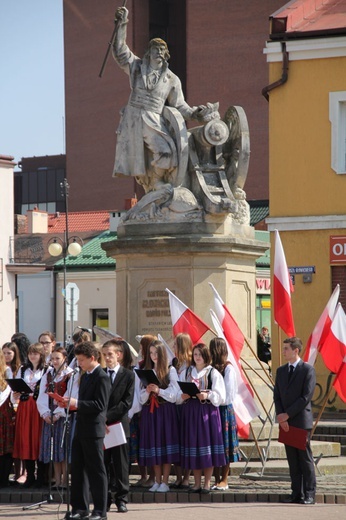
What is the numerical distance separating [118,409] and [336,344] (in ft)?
11.0

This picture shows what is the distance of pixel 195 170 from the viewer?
18.9 metres

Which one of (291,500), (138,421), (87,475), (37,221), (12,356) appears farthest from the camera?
(37,221)

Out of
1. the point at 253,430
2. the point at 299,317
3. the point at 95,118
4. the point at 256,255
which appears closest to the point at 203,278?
the point at 256,255

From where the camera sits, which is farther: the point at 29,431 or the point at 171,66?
the point at 171,66

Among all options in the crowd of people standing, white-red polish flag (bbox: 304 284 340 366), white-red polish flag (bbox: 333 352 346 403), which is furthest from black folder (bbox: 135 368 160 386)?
white-red polish flag (bbox: 333 352 346 403)

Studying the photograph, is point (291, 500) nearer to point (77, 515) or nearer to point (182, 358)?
point (182, 358)

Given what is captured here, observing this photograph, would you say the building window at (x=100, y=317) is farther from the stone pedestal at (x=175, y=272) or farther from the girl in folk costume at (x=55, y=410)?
the girl in folk costume at (x=55, y=410)

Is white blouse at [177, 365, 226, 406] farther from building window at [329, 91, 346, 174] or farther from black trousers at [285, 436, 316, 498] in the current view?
building window at [329, 91, 346, 174]

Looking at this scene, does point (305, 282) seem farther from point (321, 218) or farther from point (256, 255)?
point (256, 255)

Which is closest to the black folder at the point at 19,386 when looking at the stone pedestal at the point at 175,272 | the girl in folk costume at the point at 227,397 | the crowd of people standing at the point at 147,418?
the crowd of people standing at the point at 147,418

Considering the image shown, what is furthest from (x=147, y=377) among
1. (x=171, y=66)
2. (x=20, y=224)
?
(x=171, y=66)

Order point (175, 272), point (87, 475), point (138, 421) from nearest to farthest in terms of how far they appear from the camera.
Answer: point (87, 475)
point (138, 421)
point (175, 272)

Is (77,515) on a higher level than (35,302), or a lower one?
lower

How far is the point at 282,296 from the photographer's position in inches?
654
